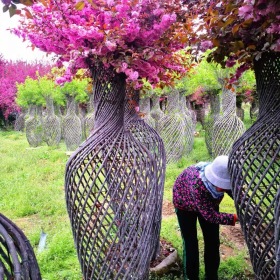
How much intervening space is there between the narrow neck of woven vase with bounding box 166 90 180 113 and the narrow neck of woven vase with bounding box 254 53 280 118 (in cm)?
680

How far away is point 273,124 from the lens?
83.3 inches

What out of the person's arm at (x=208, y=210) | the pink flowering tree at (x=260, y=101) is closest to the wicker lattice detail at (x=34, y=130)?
the person's arm at (x=208, y=210)

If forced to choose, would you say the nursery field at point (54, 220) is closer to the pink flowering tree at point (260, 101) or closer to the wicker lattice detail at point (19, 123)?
the pink flowering tree at point (260, 101)

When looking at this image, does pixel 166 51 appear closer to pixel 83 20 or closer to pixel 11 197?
pixel 83 20

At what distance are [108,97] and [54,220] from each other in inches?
122

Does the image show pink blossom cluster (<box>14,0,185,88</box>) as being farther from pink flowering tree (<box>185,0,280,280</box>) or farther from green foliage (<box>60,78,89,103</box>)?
green foliage (<box>60,78,89,103</box>)

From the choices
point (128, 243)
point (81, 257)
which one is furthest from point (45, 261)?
point (128, 243)

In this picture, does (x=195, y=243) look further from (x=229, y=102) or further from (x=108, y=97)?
(x=229, y=102)

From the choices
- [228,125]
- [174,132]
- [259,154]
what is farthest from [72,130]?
[259,154]

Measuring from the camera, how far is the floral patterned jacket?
106 inches

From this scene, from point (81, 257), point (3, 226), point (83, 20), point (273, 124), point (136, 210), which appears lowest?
point (81, 257)

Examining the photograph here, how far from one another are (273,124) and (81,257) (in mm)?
1691

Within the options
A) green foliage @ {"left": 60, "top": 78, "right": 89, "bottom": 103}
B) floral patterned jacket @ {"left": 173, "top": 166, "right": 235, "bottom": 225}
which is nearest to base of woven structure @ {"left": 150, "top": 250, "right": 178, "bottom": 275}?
floral patterned jacket @ {"left": 173, "top": 166, "right": 235, "bottom": 225}

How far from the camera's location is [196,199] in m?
2.75
